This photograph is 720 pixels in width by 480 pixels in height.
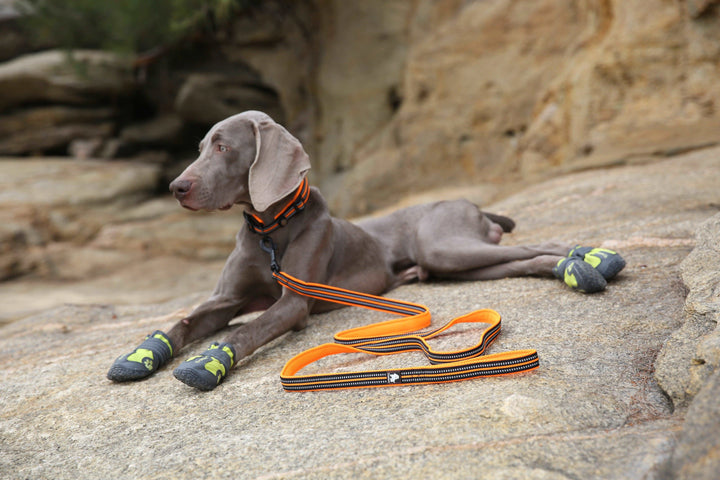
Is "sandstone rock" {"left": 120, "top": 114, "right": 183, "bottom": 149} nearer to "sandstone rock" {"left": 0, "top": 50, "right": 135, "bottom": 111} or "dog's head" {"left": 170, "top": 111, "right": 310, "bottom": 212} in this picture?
"sandstone rock" {"left": 0, "top": 50, "right": 135, "bottom": 111}

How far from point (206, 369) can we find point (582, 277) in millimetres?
1621

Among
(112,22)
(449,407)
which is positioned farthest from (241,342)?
(112,22)

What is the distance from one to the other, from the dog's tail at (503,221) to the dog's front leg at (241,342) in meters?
1.55

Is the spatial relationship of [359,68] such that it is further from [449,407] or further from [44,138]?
[449,407]

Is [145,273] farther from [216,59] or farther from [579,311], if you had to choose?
[579,311]

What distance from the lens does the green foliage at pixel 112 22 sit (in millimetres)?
11117

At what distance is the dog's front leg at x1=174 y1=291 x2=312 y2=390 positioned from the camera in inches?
81.4

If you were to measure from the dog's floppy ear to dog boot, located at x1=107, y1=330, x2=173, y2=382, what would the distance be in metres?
0.72

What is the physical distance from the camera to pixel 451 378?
1882 millimetres

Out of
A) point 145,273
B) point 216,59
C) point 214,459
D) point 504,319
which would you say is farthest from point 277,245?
point 216,59

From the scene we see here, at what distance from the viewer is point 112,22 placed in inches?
466

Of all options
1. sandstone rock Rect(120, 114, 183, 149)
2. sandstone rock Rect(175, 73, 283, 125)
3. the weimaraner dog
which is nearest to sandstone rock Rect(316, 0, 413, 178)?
sandstone rock Rect(175, 73, 283, 125)

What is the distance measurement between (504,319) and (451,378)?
24.8 inches

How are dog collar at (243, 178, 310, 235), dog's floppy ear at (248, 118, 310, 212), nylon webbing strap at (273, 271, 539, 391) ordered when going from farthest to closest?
dog collar at (243, 178, 310, 235)
dog's floppy ear at (248, 118, 310, 212)
nylon webbing strap at (273, 271, 539, 391)
